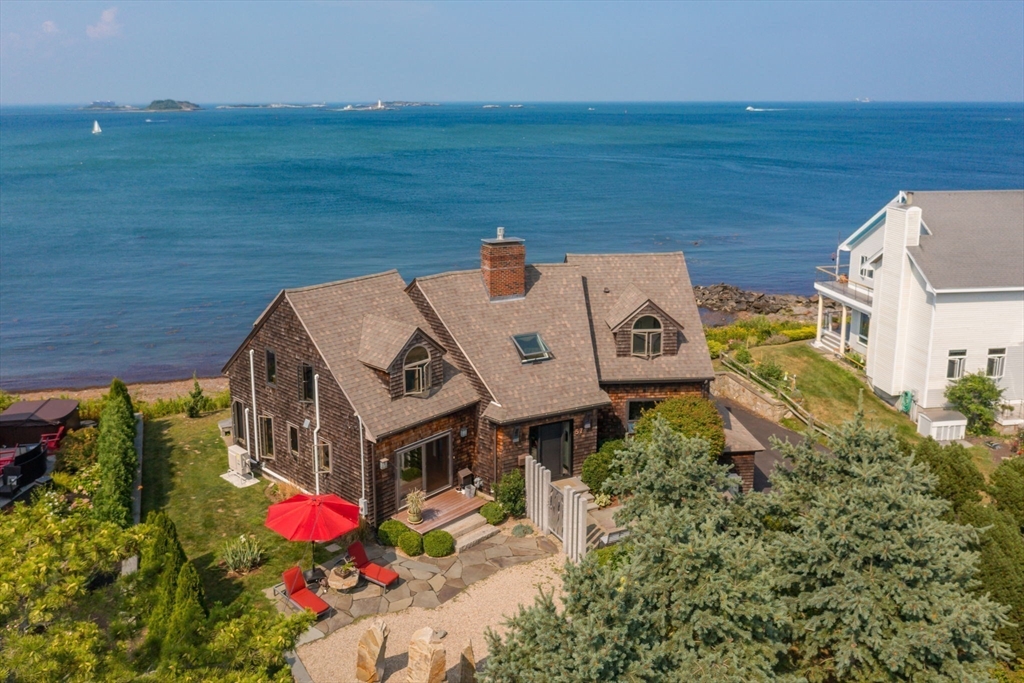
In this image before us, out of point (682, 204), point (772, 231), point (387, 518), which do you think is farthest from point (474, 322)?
point (682, 204)

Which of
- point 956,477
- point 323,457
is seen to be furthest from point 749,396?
point 323,457

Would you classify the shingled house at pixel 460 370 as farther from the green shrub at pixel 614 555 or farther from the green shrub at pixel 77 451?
the green shrub at pixel 77 451

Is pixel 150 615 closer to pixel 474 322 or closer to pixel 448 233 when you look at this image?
pixel 474 322

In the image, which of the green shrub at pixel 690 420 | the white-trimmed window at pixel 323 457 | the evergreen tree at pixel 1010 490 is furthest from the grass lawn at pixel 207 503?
the evergreen tree at pixel 1010 490

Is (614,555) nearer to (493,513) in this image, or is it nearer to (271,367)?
(493,513)

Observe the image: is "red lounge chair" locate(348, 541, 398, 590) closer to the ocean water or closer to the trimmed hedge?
the trimmed hedge

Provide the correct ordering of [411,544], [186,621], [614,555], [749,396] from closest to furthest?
[186,621] < [614,555] < [411,544] < [749,396]

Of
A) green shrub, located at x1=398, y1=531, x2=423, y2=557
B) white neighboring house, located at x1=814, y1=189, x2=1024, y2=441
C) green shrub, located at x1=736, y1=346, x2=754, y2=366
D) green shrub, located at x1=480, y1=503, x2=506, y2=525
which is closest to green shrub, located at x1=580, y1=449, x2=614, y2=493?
green shrub, located at x1=480, y1=503, x2=506, y2=525
